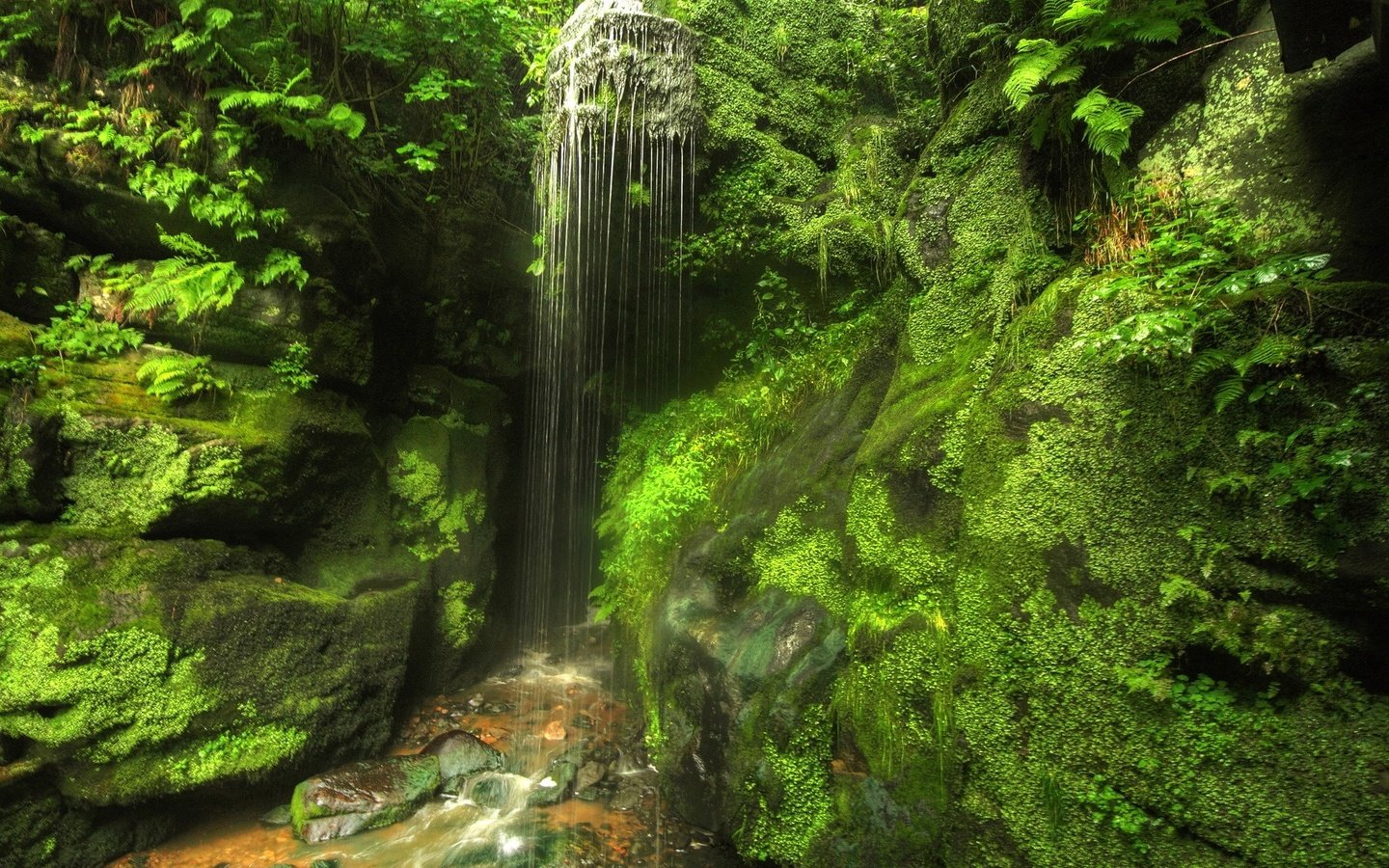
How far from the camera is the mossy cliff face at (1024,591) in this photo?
2.86m

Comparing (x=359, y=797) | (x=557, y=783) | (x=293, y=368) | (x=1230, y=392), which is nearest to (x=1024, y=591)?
(x=1230, y=392)

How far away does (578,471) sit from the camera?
1031cm

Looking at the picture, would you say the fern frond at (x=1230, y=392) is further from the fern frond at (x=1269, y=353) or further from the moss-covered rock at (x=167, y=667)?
the moss-covered rock at (x=167, y=667)

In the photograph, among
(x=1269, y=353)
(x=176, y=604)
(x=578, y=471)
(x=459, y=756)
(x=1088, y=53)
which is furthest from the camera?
(x=578, y=471)

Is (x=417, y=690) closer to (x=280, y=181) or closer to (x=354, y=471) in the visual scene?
(x=354, y=471)

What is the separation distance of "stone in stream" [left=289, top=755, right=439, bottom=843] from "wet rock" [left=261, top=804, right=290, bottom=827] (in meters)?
0.05

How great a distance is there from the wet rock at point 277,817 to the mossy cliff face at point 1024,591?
3650 millimetres

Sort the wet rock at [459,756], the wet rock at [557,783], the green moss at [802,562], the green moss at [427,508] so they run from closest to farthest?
the green moss at [802,562] < the wet rock at [557,783] < the wet rock at [459,756] < the green moss at [427,508]

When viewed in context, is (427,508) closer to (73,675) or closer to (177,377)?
(177,377)

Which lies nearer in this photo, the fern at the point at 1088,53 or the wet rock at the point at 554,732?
the fern at the point at 1088,53

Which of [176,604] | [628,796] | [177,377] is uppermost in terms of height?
[177,377]

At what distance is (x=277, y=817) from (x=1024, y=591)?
7.02 m

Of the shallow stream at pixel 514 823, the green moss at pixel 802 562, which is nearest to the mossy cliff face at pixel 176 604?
the shallow stream at pixel 514 823

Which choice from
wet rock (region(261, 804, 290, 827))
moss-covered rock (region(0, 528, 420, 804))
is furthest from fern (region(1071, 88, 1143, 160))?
wet rock (region(261, 804, 290, 827))
